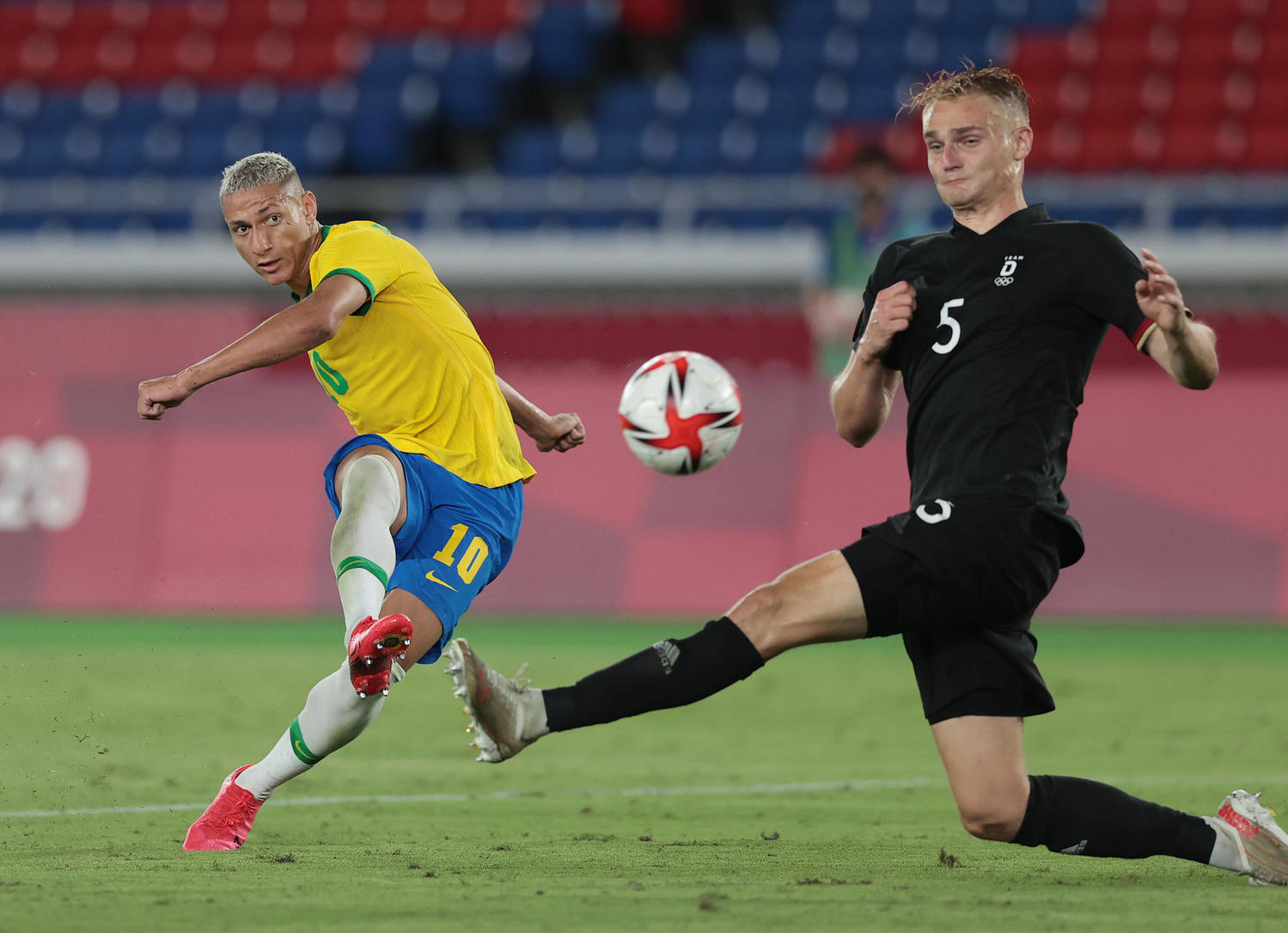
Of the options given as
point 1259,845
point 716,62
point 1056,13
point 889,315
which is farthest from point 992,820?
point 716,62

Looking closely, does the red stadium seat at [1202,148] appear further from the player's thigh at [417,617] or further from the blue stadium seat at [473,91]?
the player's thigh at [417,617]

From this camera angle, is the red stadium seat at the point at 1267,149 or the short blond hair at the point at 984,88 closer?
the short blond hair at the point at 984,88

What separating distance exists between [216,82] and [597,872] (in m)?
15.4

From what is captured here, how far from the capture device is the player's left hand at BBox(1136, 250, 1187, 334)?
4.33m

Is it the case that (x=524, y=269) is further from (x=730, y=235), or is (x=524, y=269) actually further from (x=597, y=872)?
(x=597, y=872)

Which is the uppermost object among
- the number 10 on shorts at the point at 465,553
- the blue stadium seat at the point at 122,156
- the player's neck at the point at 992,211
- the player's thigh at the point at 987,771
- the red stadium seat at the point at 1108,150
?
the red stadium seat at the point at 1108,150

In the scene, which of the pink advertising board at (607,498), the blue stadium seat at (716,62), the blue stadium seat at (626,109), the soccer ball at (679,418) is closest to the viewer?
the soccer ball at (679,418)

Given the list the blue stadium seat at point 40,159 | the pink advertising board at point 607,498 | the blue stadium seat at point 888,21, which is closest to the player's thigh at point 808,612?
the pink advertising board at point 607,498

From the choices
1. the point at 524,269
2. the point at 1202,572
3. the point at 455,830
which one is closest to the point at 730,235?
the point at 524,269

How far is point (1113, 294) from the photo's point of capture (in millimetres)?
4594

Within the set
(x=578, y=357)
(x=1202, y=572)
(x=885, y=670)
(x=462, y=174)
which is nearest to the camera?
(x=885, y=670)

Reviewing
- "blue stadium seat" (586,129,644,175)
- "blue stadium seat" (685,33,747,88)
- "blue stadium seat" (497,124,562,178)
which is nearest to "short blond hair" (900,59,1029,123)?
"blue stadium seat" (586,129,644,175)

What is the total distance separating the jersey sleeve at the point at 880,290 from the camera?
193 inches

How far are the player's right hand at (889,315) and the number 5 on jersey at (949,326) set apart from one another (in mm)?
82
